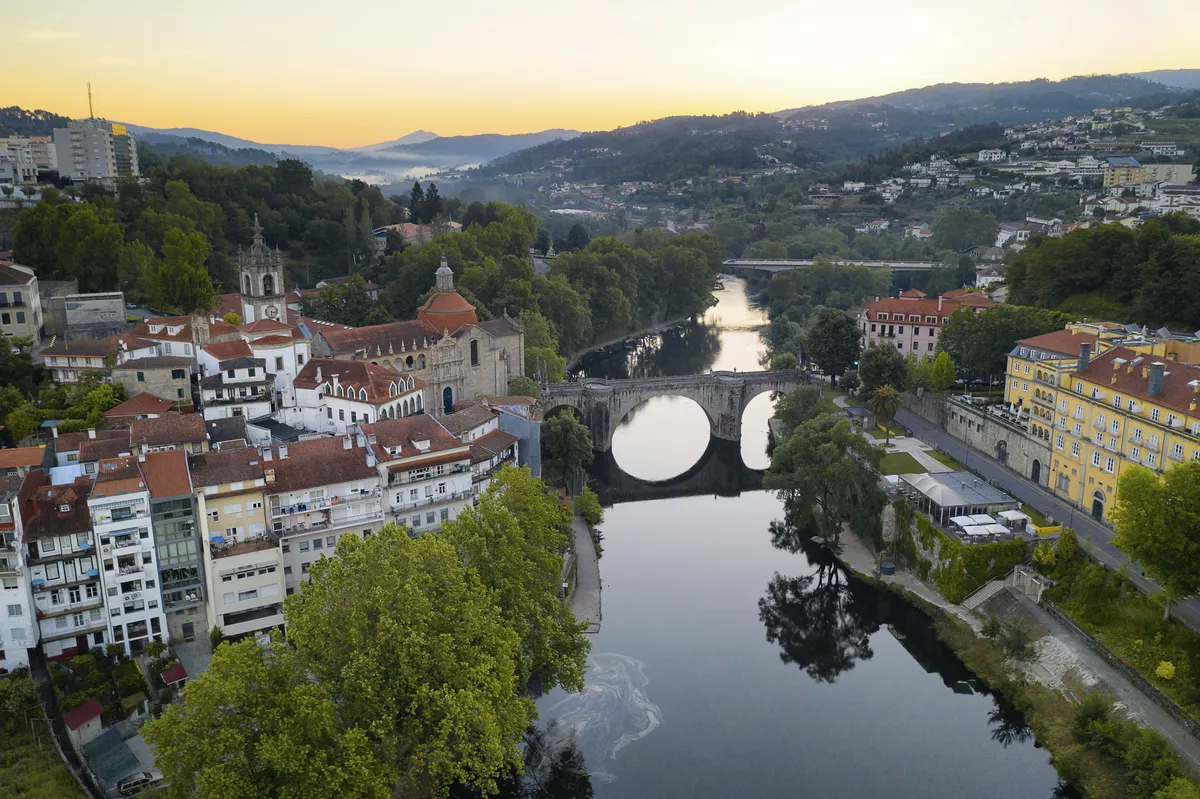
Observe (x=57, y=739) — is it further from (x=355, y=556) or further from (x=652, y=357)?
(x=652, y=357)

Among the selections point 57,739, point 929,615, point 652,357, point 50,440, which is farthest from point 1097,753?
point 652,357

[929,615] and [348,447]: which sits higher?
[348,447]

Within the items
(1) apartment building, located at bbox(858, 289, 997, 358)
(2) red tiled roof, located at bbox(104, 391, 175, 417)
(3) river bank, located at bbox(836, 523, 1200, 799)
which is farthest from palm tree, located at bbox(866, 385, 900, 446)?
(2) red tiled roof, located at bbox(104, 391, 175, 417)

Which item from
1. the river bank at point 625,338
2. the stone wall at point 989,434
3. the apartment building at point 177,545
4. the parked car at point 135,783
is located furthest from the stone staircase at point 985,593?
the river bank at point 625,338

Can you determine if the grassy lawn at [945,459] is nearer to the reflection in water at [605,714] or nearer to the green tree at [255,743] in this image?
the reflection in water at [605,714]

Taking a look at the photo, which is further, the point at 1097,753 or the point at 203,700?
the point at 1097,753

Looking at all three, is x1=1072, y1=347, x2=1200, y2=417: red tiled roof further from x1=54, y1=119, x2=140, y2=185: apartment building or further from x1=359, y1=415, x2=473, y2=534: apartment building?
x1=54, y1=119, x2=140, y2=185: apartment building

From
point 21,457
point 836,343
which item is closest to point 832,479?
point 836,343
